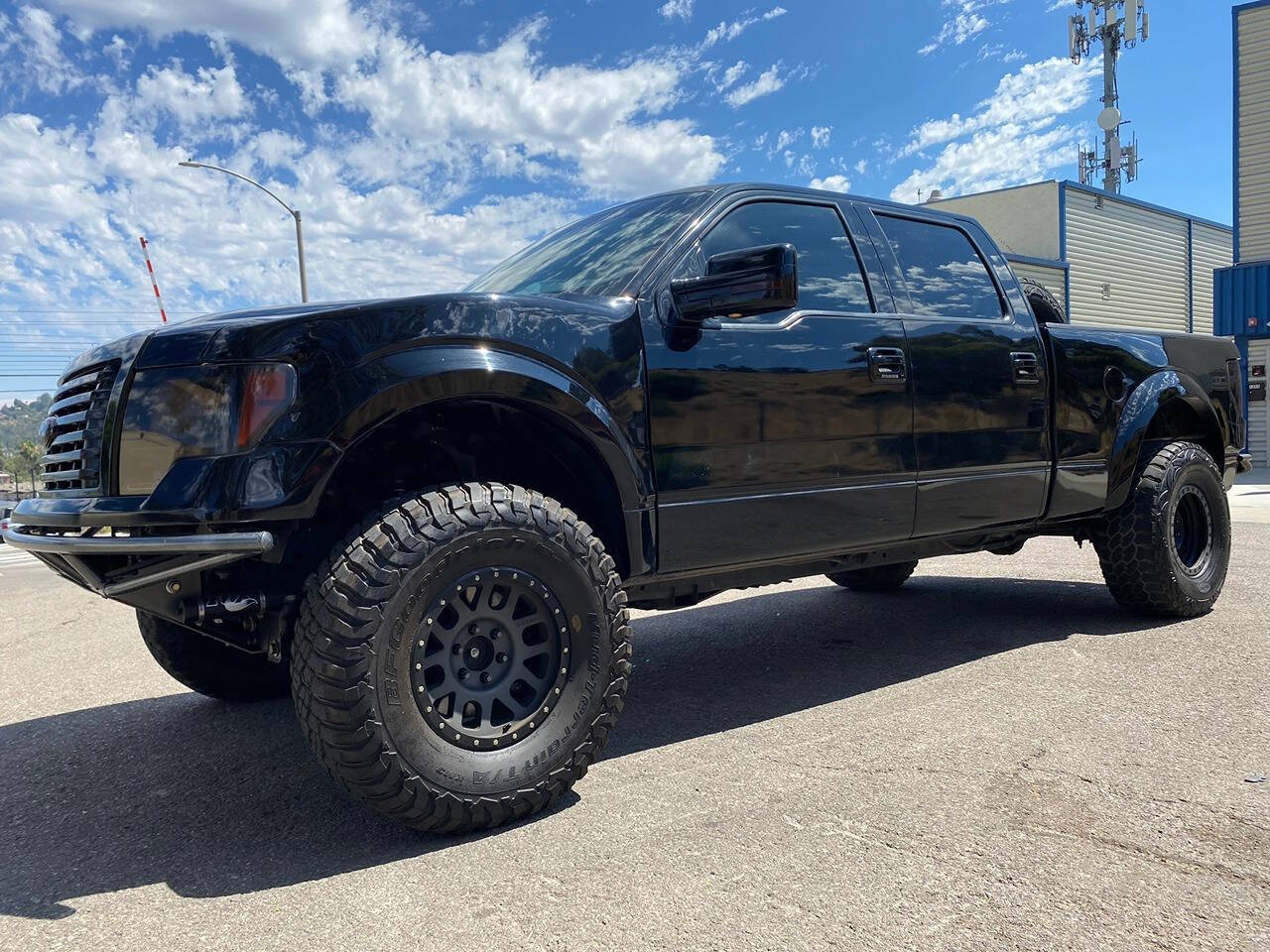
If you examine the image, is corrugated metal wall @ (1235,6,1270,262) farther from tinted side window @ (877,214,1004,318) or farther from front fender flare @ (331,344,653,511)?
front fender flare @ (331,344,653,511)

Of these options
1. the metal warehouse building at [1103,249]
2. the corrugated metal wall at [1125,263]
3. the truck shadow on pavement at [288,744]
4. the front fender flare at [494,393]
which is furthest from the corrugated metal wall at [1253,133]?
the front fender flare at [494,393]

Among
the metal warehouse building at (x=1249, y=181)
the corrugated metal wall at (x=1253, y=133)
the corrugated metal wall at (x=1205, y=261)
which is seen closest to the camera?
the metal warehouse building at (x=1249, y=181)

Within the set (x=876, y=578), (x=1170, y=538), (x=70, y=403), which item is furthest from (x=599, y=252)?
(x=876, y=578)

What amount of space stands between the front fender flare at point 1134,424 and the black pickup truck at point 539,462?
262 millimetres

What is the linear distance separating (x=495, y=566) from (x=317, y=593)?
471 mm

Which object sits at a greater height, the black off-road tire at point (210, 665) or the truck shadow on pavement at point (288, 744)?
the black off-road tire at point (210, 665)

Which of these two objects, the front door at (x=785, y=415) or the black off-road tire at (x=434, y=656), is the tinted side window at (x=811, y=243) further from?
Result: the black off-road tire at (x=434, y=656)

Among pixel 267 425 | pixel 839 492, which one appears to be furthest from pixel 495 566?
pixel 839 492

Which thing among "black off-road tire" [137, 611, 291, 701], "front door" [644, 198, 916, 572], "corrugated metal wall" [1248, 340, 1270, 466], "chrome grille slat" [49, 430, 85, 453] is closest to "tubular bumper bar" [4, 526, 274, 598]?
"chrome grille slat" [49, 430, 85, 453]

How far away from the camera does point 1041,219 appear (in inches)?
945

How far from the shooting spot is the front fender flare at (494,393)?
247cm

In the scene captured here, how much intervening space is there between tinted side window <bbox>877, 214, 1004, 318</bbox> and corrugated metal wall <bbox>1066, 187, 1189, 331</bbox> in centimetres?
2164

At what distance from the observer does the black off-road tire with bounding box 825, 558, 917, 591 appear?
5887 millimetres

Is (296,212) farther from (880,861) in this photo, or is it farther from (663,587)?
(880,861)
